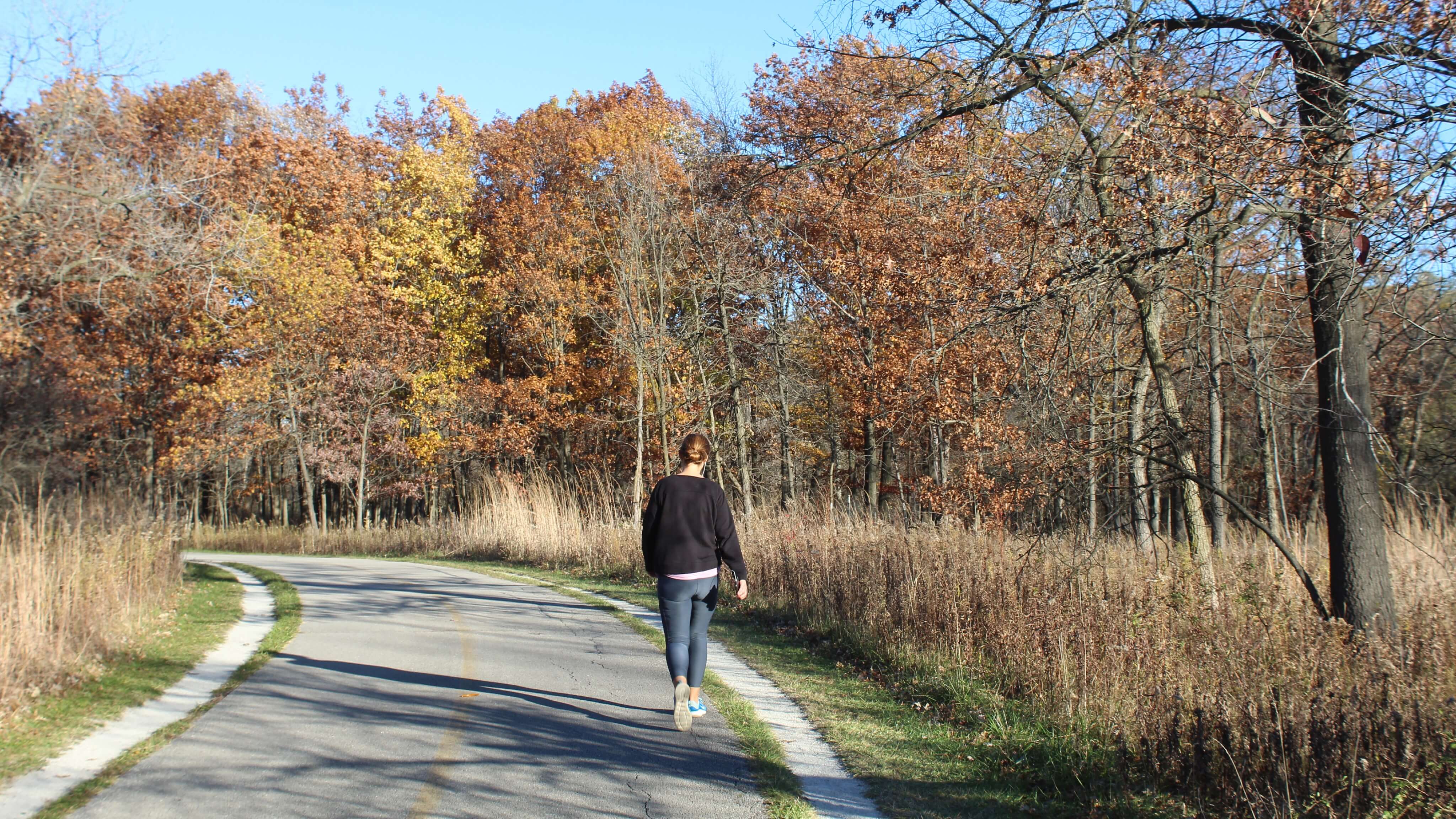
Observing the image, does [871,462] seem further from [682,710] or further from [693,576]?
[682,710]

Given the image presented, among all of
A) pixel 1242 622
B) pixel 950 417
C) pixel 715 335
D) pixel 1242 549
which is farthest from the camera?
pixel 715 335

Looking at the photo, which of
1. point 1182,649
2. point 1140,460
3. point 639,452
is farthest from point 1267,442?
point 639,452

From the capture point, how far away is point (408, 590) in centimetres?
1584

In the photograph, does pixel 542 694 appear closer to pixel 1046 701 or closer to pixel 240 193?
pixel 1046 701

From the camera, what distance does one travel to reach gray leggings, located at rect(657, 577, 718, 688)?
23.1ft

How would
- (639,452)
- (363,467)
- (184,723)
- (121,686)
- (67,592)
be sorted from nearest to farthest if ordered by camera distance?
(184,723)
(121,686)
(67,592)
(639,452)
(363,467)

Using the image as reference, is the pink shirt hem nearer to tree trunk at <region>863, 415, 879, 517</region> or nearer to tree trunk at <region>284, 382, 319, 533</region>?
tree trunk at <region>863, 415, 879, 517</region>

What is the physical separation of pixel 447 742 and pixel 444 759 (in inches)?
16.8

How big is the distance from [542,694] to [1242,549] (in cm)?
891

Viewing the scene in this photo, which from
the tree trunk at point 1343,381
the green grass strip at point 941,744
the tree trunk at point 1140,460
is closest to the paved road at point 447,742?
the green grass strip at point 941,744

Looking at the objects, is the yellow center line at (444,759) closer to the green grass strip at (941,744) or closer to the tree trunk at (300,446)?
the green grass strip at (941,744)

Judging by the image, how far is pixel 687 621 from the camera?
7109 millimetres

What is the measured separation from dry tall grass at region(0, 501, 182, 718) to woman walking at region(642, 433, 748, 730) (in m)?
4.81

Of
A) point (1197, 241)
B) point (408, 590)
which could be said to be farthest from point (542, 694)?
point (408, 590)
